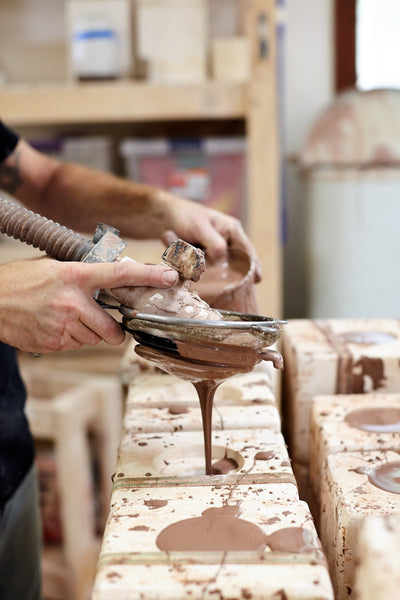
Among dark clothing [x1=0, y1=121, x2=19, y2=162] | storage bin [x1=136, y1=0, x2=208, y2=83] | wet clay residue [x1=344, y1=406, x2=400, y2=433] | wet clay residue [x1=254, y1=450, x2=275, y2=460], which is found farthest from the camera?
storage bin [x1=136, y1=0, x2=208, y2=83]

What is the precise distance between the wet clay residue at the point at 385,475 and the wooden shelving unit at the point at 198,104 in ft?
4.07

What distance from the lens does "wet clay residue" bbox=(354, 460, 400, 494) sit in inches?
34.4

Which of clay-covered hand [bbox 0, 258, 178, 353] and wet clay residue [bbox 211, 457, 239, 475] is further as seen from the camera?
wet clay residue [bbox 211, 457, 239, 475]

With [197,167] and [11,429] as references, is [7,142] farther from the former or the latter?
[197,167]

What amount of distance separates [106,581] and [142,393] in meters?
0.55

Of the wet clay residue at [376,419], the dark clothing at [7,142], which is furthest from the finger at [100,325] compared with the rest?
the dark clothing at [7,142]

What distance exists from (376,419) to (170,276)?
19.0 inches

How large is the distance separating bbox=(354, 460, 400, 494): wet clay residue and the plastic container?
60.1 inches

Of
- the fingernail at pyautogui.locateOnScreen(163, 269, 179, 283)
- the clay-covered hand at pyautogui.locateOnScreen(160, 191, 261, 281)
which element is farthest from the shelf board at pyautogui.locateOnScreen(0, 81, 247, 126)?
the fingernail at pyautogui.locateOnScreen(163, 269, 179, 283)

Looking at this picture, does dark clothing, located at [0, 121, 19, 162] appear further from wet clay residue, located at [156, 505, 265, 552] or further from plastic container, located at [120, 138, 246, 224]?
wet clay residue, located at [156, 505, 265, 552]

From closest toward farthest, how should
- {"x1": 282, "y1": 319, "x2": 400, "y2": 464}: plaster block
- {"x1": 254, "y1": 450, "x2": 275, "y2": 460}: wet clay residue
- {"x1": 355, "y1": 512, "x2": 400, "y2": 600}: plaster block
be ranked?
{"x1": 355, "y1": 512, "x2": 400, "y2": 600}: plaster block < {"x1": 254, "y1": 450, "x2": 275, "y2": 460}: wet clay residue < {"x1": 282, "y1": 319, "x2": 400, "y2": 464}: plaster block

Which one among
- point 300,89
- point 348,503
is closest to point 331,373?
point 348,503

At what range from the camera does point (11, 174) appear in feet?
5.32

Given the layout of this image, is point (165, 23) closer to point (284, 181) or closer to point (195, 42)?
point (195, 42)
